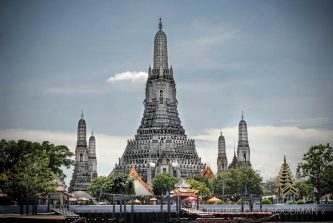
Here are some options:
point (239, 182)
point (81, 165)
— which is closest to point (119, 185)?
point (239, 182)

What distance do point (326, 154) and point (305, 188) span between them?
42.1m

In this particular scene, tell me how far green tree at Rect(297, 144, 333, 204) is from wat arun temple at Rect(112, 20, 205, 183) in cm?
5832

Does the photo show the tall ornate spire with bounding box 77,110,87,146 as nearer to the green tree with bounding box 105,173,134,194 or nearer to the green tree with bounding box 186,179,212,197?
the green tree with bounding box 186,179,212,197

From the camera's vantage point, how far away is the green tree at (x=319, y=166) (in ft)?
262

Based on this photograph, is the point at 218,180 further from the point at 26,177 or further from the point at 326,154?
the point at 26,177

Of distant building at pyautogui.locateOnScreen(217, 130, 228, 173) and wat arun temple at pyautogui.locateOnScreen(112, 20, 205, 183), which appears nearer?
wat arun temple at pyautogui.locateOnScreen(112, 20, 205, 183)

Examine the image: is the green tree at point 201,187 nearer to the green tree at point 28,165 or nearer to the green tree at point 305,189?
the green tree at point 305,189

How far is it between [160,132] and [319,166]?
214 ft

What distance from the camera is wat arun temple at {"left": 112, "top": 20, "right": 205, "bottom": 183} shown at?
140250mm

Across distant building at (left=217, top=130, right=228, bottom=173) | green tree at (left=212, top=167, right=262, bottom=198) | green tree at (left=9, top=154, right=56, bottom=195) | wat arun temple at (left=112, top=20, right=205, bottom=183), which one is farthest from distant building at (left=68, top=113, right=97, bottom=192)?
green tree at (left=9, top=154, right=56, bottom=195)

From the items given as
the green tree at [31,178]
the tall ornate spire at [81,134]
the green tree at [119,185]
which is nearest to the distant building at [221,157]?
the tall ornate spire at [81,134]

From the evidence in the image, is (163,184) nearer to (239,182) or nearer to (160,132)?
(239,182)

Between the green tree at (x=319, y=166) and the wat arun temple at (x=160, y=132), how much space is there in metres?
58.3

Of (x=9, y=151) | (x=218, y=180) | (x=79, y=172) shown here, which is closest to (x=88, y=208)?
(x=9, y=151)
